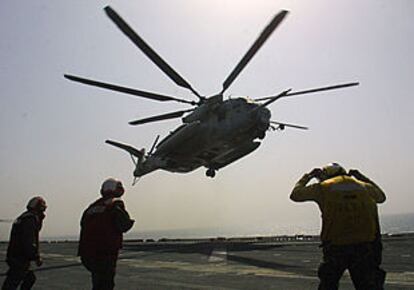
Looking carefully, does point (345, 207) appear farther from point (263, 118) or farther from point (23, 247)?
point (263, 118)

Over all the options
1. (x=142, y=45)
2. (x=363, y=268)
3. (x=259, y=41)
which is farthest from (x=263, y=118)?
(x=363, y=268)

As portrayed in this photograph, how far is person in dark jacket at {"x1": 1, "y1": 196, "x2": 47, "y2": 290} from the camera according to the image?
8.52 m

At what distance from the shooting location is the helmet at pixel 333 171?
607 centimetres

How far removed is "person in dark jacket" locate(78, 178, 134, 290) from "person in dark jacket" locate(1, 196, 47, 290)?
8.22 feet

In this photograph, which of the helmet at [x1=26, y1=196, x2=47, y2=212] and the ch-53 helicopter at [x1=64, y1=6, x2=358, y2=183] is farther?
the ch-53 helicopter at [x1=64, y1=6, x2=358, y2=183]

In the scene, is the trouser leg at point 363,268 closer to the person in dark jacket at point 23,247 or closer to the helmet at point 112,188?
the helmet at point 112,188

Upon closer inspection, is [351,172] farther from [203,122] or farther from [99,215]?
[203,122]

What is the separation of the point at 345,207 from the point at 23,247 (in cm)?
584

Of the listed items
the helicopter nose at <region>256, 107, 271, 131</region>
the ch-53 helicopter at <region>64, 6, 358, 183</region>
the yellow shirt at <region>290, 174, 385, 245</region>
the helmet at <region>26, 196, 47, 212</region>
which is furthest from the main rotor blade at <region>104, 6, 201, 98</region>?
the yellow shirt at <region>290, 174, 385, 245</region>

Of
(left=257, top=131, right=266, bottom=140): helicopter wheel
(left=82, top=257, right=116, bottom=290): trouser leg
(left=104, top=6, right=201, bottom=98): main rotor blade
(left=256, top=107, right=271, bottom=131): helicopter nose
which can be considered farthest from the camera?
(left=257, top=131, right=266, bottom=140): helicopter wheel

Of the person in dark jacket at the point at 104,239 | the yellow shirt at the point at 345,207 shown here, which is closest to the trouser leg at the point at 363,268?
the yellow shirt at the point at 345,207

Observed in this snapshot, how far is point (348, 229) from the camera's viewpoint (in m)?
5.65

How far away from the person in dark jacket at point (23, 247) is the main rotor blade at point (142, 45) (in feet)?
47.4

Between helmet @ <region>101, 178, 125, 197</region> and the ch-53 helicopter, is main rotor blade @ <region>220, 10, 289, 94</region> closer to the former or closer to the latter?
the ch-53 helicopter
